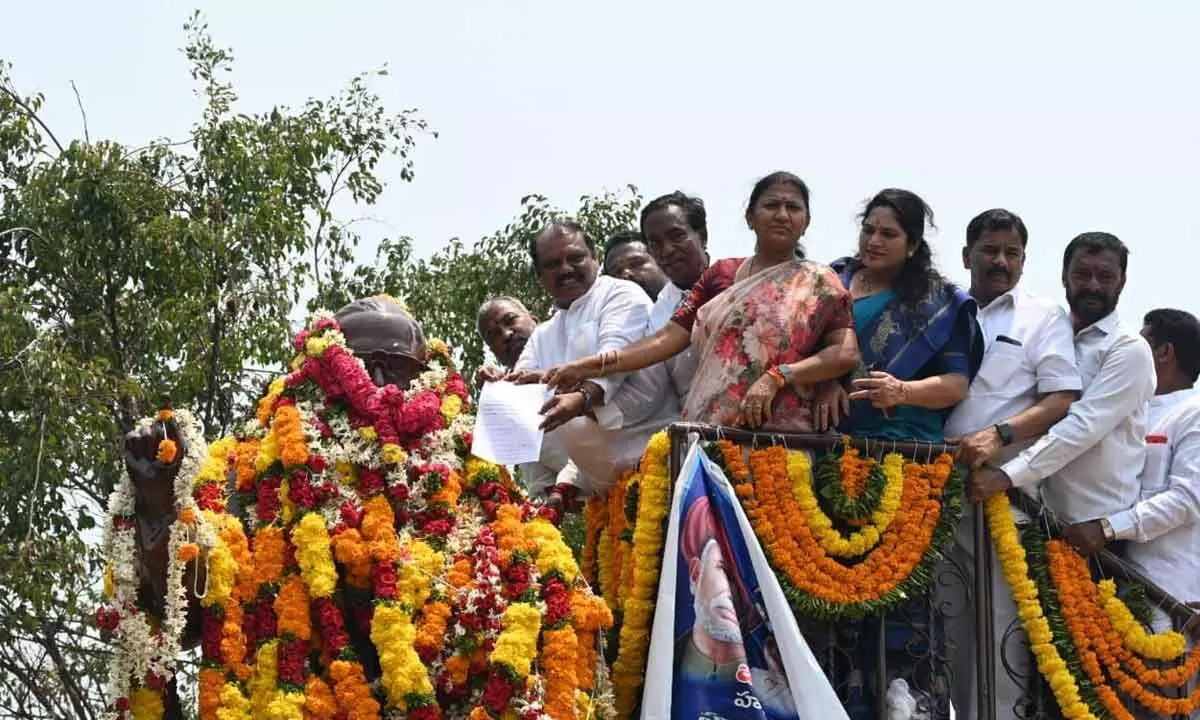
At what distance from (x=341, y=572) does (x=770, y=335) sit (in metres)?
1.78

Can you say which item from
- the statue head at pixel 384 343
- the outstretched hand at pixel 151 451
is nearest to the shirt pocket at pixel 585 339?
the statue head at pixel 384 343

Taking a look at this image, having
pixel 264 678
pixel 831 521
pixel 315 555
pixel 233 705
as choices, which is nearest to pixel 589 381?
pixel 831 521

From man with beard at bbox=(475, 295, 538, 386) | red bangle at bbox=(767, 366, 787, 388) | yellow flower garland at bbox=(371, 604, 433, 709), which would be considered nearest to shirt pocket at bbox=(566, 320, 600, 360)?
man with beard at bbox=(475, 295, 538, 386)

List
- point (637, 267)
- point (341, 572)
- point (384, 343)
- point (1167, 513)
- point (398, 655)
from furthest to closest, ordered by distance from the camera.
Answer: point (637, 267)
point (1167, 513)
point (384, 343)
point (341, 572)
point (398, 655)

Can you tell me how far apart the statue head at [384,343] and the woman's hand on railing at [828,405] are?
1.50 m

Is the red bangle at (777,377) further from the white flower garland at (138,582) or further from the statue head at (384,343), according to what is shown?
the white flower garland at (138,582)

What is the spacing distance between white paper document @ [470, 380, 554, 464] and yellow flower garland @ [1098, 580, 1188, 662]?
223 centimetres

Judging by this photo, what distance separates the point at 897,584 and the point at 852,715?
505 mm

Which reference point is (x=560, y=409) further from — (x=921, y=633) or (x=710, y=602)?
(x=921, y=633)

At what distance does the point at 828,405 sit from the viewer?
7.39 metres

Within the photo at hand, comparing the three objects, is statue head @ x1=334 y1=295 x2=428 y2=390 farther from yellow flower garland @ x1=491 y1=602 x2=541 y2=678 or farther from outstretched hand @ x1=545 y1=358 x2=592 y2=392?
yellow flower garland @ x1=491 y1=602 x2=541 y2=678

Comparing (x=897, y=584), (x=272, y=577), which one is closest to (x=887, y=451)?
(x=897, y=584)

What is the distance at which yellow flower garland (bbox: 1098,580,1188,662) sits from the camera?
24.8 ft

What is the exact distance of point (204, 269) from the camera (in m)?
13.1
